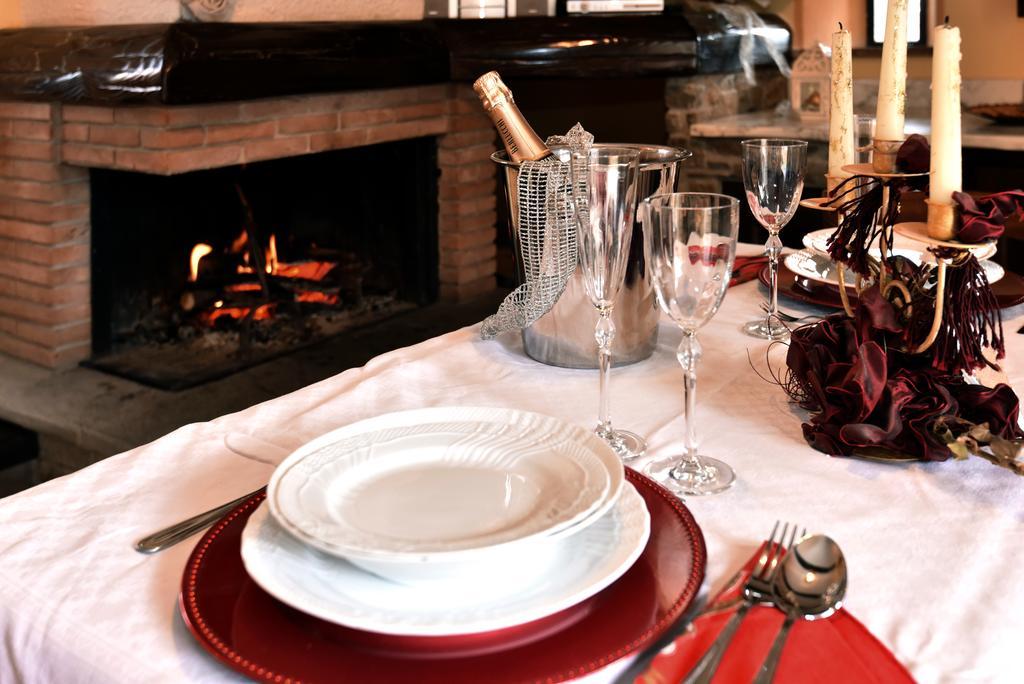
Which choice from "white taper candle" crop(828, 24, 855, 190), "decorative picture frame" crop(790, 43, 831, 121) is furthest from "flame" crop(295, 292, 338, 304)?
"white taper candle" crop(828, 24, 855, 190)

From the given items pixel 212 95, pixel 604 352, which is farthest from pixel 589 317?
pixel 212 95

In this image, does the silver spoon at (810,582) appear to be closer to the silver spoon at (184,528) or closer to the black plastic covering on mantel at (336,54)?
the silver spoon at (184,528)

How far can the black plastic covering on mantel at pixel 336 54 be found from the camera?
2.12 meters

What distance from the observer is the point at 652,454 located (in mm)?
867

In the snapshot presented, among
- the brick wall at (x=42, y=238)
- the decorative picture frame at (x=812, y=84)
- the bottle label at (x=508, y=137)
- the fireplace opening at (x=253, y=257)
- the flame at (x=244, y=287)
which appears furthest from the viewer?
the decorative picture frame at (x=812, y=84)

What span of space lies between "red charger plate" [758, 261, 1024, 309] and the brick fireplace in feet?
4.68

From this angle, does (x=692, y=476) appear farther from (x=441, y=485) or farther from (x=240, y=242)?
(x=240, y=242)

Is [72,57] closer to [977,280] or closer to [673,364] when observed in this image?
[673,364]

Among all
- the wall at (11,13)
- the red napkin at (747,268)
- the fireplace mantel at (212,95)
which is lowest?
the red napkin at (747,268)

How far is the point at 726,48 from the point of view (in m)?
3.22

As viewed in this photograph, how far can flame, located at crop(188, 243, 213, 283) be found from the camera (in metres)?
2.71

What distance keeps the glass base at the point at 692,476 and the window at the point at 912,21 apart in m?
2.82

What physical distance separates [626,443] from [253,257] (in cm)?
210

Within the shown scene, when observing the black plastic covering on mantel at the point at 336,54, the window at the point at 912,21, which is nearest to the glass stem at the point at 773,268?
the black plastic covering on mantel at the point at 336,54
